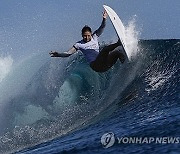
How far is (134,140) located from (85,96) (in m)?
7.24

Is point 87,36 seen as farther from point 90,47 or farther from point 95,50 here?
point 95,50

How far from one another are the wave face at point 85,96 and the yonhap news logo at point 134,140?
719 mm

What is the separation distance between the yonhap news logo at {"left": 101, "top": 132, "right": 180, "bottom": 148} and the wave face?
0.72 m

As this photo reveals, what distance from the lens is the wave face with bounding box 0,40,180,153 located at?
31.4 feet

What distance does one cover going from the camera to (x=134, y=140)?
6285mm

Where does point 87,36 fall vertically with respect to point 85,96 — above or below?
above

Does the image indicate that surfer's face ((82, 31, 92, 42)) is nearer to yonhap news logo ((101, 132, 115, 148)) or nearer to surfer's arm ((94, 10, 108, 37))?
surfer's arm ((94, 10, 108, 37))

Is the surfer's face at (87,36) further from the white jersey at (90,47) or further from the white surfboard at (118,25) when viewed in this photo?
the white surfboard at (118,25)

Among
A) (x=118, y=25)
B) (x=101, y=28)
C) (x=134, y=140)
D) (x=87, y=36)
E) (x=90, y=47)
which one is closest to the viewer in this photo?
(x=134, y=140)

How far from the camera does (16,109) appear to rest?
15.8m

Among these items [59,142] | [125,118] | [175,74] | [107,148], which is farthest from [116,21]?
[107,148]

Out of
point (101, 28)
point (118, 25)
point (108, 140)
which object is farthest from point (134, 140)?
point (118, 25)

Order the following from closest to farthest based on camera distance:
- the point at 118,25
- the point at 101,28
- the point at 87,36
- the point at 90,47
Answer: the point at 87,36, the point at 90,47, the point at 101,28, the point at 118,25

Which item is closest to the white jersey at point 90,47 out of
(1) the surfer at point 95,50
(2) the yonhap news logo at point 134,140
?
(1) the surfer at point 95,50
